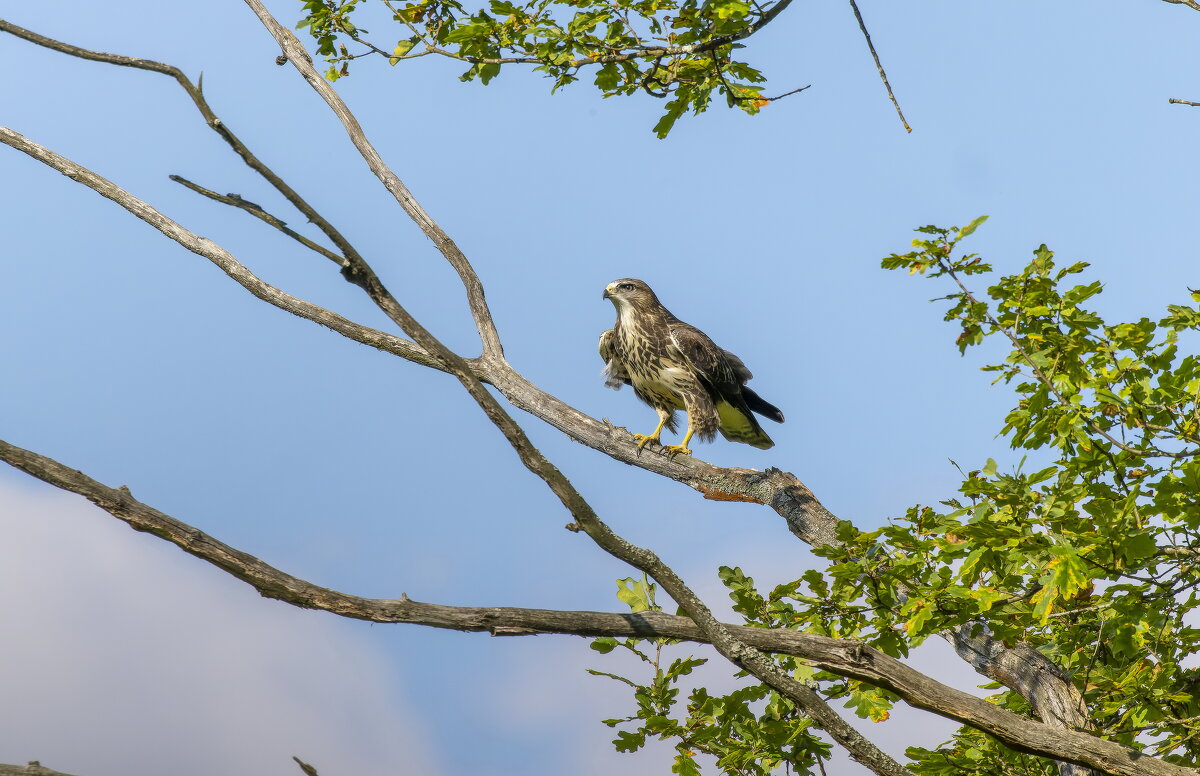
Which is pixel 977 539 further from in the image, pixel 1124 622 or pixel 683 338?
pixel 683 338

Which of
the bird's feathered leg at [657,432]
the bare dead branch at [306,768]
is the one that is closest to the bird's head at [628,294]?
the bird's feathered leg at [657,432]

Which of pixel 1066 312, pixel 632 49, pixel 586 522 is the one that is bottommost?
pixel 586 522

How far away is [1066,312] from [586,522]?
10.6 ft

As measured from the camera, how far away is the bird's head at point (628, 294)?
837 centimetres

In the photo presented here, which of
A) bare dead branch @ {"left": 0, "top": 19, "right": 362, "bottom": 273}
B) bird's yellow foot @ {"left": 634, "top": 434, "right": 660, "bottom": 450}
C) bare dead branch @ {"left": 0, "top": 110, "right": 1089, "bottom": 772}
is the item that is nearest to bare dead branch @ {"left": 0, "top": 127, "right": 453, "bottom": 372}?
bare dead branch @ {"left": 0, "top": 110, "right": 1089, "bottom": 772}

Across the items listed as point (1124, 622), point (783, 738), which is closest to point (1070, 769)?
point (1124, 622)

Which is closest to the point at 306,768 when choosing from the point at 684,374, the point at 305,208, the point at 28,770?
the point at 28,770

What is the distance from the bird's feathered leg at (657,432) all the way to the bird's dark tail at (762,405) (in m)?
0.63

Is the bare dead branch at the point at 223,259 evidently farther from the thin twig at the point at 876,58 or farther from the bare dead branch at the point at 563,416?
the thin twig at the point at 876,58

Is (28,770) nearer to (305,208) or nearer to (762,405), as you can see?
(305,208)

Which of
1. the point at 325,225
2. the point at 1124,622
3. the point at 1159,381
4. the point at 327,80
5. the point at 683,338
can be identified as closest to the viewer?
the point at 325,225

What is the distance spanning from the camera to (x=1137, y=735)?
4.75m

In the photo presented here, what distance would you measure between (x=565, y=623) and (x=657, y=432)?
3.93 meters

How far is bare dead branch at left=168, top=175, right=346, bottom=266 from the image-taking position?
2.73 meters
